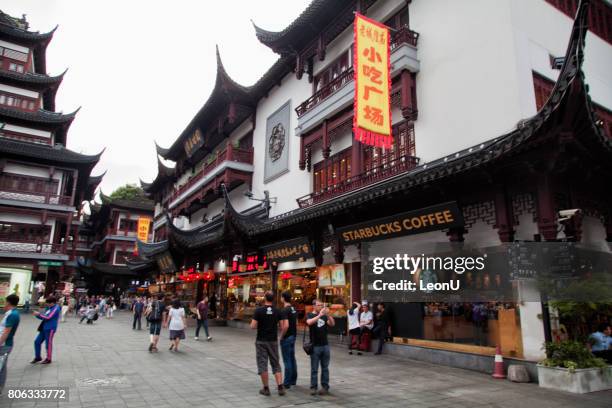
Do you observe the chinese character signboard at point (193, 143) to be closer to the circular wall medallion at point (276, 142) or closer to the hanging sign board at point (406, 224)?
the circular wall medallion at point (276, 142)

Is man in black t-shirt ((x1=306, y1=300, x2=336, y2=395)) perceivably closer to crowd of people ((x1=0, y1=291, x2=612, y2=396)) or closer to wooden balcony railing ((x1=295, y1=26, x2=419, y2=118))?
crowd of people ((x1=0, y1=291, x2=612, y2=396))

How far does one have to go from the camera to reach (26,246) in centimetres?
3173

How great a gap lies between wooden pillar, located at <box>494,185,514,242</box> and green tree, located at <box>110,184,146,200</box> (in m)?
59.3

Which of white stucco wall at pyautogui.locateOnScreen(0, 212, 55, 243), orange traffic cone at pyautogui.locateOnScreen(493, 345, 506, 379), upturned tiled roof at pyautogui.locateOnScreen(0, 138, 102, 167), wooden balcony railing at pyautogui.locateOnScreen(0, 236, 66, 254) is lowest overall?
orange traffic cone at pyautogui.locateOnScreen(493, 345, 506, 379)

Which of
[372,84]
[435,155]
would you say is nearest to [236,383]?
[435,155]

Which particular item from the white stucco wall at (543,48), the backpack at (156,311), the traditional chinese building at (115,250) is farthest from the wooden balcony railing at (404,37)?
the traditional chinese building at (115,250)

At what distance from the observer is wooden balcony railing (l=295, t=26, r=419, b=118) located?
13164 mm

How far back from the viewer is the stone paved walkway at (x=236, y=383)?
6724 millimetres

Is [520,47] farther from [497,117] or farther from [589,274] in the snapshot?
[589,274]

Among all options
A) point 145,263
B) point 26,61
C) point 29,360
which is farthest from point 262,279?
point 26,61

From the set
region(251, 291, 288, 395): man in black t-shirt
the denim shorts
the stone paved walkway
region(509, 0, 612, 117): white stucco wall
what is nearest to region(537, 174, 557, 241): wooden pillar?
region(509, 0, 612, 117): white stucco wall

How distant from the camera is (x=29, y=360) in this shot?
9.80 meters

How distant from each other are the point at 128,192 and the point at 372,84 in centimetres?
5746

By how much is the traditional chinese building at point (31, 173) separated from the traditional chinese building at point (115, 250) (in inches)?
389
